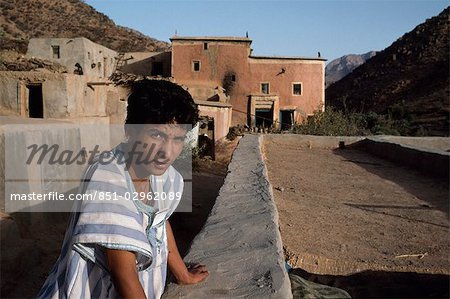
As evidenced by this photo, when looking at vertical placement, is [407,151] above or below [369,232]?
above

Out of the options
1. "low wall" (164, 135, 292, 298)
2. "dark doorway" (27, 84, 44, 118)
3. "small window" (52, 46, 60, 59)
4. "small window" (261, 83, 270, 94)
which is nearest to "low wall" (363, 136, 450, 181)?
"low wall" (164, 135, 292, 298)

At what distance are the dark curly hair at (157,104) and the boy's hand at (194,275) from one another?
0.66 m

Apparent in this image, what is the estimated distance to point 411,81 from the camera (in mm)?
37219

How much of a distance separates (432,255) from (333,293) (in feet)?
4.56

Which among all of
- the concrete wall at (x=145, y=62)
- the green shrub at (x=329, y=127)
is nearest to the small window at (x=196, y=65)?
the concrete wall at (x=145, y=62)

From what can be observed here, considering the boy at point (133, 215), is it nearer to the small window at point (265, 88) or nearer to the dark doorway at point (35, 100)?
the dark doorway at point (35, 100)

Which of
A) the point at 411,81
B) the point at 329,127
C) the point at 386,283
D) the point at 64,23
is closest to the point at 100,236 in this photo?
the point at 386,283

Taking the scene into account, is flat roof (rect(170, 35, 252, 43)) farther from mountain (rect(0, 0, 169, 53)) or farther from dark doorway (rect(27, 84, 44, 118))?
dark doorway (rect(27, 84, 44, 118))

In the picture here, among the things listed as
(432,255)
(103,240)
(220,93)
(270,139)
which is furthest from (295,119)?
(103,240)

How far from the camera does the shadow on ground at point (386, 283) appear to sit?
2529 mm

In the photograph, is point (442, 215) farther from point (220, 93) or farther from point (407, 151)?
point (220, 93)

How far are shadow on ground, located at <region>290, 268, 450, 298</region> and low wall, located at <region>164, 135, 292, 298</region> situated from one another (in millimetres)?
468

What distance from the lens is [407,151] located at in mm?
7086

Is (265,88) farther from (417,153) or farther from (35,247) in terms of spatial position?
(35,247)
